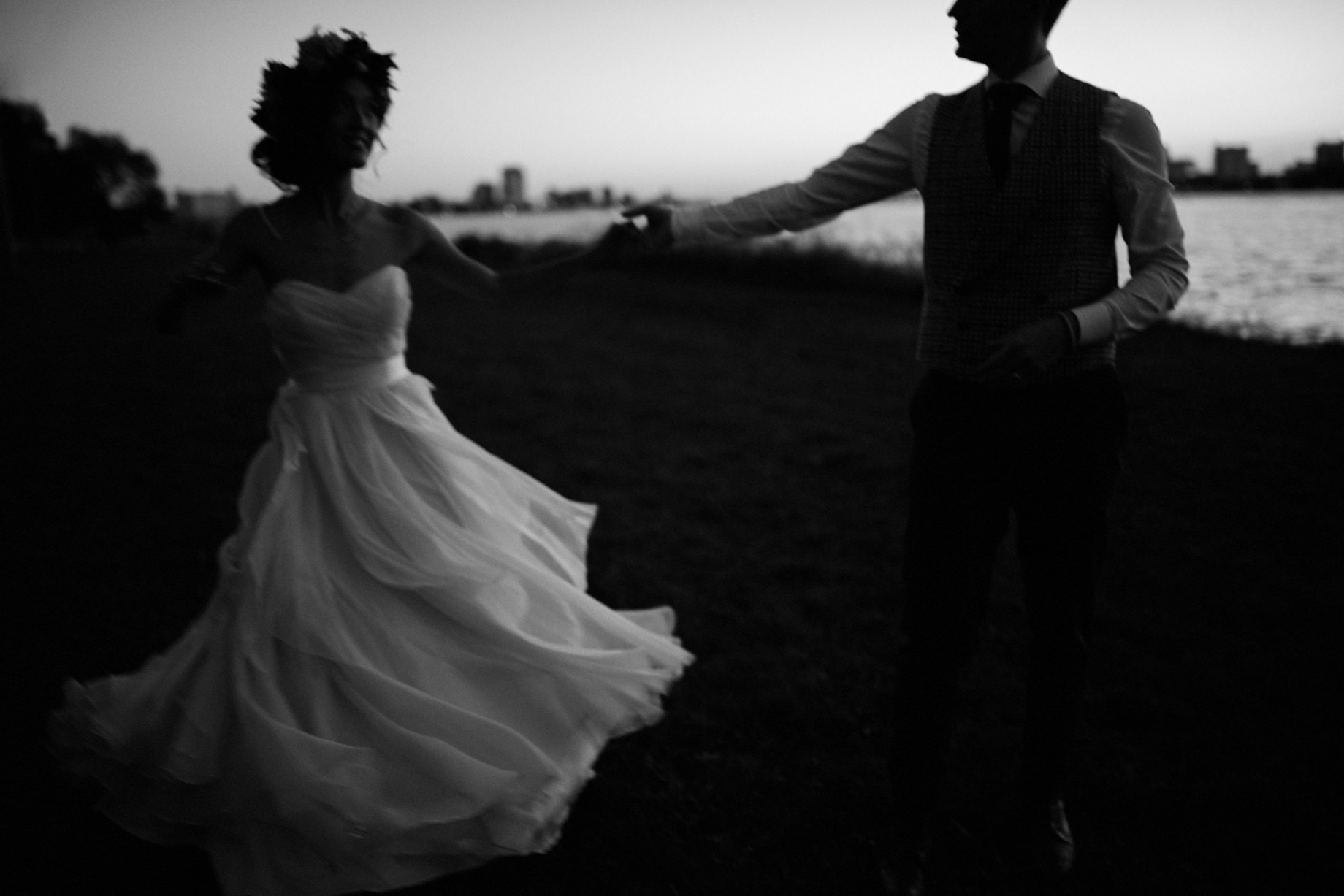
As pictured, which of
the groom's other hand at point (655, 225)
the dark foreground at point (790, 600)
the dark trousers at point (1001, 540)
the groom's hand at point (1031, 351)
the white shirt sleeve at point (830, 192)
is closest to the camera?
the groom's hand at point (1031, 351)

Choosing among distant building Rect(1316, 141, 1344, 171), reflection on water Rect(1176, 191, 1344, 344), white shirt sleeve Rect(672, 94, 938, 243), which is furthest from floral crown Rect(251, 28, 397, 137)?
reflection on water Rect(1176, 191, 1344, 344)

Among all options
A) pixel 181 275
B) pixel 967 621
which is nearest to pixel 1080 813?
pixel 967 621

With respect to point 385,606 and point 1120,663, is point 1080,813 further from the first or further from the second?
point 385,606

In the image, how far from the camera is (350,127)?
3182 millimetres

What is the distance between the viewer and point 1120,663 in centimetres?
428

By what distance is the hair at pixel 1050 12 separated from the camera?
2400 millimetres

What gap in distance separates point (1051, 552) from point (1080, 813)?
124cm

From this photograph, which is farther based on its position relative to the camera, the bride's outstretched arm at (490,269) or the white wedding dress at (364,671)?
the bride's outstretched arm at (490,269)

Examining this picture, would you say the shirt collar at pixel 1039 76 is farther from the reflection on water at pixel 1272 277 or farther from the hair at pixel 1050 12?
the reflection on water at pixel 1272 277

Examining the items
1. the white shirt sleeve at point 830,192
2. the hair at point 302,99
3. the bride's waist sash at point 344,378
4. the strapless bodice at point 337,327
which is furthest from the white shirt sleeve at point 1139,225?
the hair at point 302,99

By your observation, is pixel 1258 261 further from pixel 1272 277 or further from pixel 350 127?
pixel 350 127

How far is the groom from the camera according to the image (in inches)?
93.1

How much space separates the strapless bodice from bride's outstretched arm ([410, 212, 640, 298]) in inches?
12.6

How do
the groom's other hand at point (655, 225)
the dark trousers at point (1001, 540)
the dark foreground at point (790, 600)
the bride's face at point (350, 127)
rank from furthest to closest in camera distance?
1. the groom's other hand at point (655, 225)
2. the bride's face at point (350, 127)
3. the dark foreground at point (790, 600)
4. the dark trousers at point (1001, 540)
